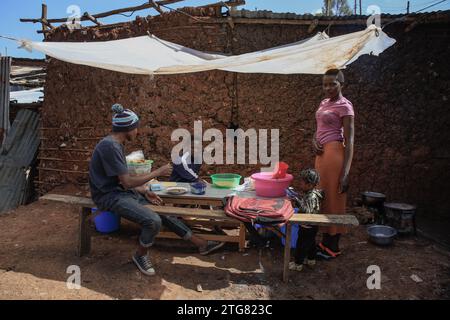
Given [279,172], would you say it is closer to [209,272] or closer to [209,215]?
[209,215]

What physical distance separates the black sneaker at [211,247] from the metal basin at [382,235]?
1.68m

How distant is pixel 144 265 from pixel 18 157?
14.5 ft

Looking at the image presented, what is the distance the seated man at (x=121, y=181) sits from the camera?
2.98m

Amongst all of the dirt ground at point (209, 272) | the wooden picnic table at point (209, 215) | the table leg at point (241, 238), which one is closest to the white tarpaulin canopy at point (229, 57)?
the wooden picnic table at point (209, 215)

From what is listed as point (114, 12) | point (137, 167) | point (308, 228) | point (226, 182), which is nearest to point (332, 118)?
point (308, 228)

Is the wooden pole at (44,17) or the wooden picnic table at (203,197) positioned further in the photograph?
the wooden pole at (44,17)

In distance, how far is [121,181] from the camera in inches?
119

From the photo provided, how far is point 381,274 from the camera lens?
3092 millimetres

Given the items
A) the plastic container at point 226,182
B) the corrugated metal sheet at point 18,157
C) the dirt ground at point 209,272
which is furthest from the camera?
the corrugated metal sheet at point 18,157

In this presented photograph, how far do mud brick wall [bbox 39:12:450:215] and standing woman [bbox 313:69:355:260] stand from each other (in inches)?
71.3

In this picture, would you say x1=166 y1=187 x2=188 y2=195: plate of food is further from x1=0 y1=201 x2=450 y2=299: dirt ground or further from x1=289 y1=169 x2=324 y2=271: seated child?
x1=289 y1=169 x2=324 y2=271: seated child

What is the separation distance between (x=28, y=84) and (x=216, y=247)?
8474 mm

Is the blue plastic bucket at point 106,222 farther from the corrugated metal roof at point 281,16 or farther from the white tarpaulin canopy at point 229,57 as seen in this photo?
the corrugated metal roof at point 281,16

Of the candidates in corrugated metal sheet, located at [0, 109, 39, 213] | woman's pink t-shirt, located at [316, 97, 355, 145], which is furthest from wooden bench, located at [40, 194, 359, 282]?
corrugated metal sheet, located at [0, 109, 39, 213]
